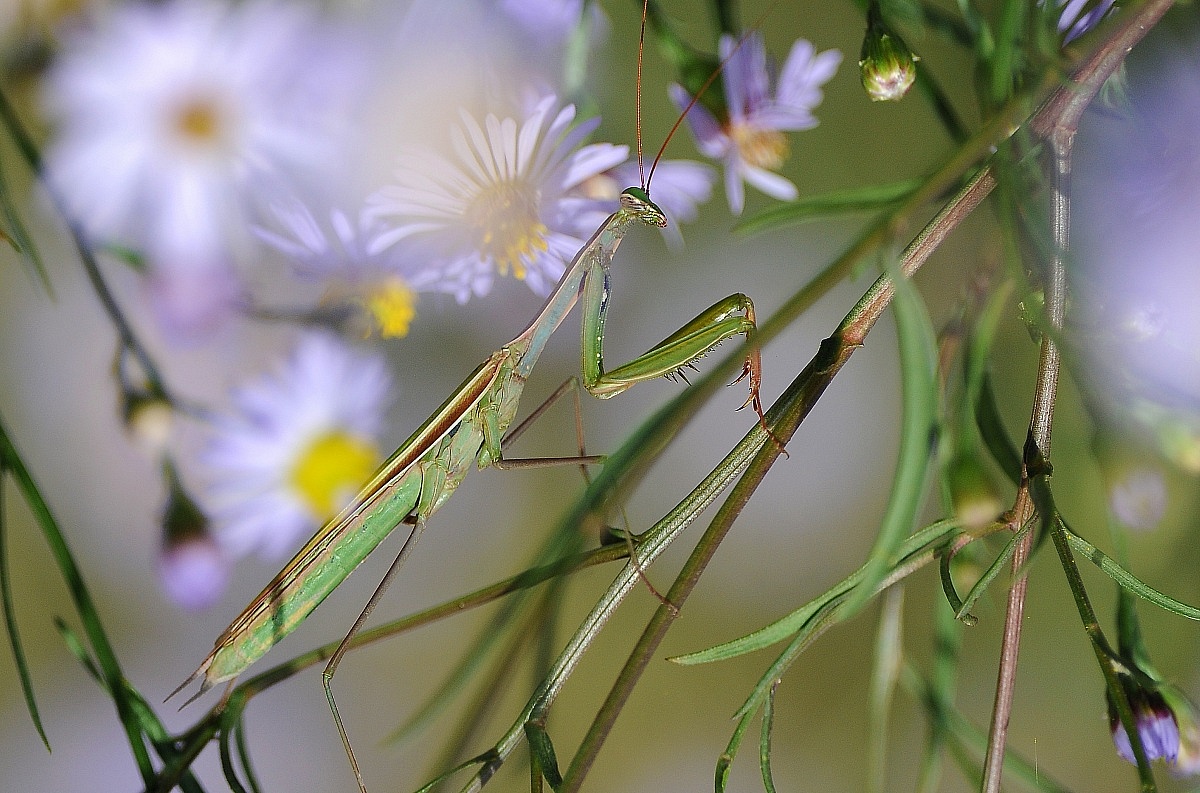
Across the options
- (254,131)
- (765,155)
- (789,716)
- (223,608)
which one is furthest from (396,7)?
(789,716)

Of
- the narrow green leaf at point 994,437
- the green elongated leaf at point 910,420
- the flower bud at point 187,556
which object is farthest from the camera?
the flower bud at point 187,556

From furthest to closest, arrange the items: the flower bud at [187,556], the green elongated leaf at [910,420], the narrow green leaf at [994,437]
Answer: the flower bud at [187,556], the narrow green leaf at [994,437], the green elongated leaf at [910,420]

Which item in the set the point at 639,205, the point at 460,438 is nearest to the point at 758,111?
the point at 639,205

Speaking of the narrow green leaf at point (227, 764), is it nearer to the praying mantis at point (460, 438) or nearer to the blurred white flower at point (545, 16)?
the praying mantis at point (460, 438)

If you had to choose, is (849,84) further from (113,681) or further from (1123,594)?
(113,681)

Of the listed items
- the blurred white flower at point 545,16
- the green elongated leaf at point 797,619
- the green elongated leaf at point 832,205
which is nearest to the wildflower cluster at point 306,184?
the blurred white flower at point 545,16
